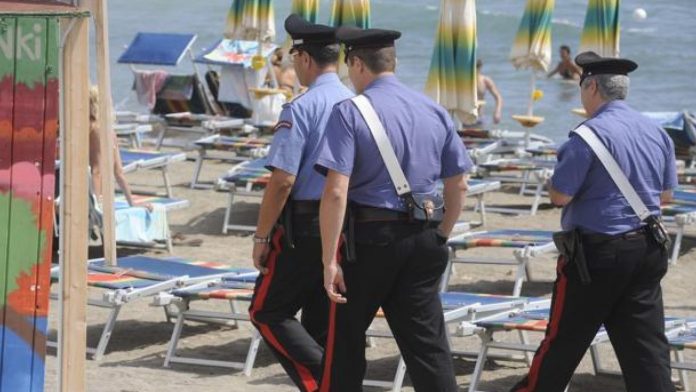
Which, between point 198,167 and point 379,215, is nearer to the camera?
point 379,215

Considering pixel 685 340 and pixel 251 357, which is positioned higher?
pixel 685 340

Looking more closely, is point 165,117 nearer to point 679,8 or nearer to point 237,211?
point 237,211

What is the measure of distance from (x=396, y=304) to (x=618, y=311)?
0.88 m

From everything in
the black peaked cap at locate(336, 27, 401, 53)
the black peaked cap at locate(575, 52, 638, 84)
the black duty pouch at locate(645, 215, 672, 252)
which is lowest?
the black duty pouch at locate(645, 215, 672, 252)

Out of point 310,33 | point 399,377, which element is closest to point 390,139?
point 310,33

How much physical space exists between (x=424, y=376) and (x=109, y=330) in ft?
8.72

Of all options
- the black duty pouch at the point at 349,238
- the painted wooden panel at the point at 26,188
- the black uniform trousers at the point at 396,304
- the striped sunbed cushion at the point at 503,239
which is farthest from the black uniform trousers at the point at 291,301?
the striped sunbed cushion at the point at 503,239

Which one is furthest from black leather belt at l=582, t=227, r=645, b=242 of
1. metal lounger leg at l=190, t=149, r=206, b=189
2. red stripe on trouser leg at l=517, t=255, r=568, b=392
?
metal lounger leg at l=190, t=149, r=206, b=189

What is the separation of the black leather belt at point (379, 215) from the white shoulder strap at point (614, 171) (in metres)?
0.77

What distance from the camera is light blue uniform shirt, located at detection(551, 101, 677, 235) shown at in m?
5.64

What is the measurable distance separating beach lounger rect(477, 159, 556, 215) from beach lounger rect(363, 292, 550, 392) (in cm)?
506

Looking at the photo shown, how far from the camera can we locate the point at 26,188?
16.1 ft

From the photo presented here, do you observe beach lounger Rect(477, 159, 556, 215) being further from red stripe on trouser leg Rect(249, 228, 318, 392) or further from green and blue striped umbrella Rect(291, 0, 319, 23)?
red stripe on trouser leg Rect(249, 228, 318, 392)

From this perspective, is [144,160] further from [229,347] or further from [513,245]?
[229,347]
